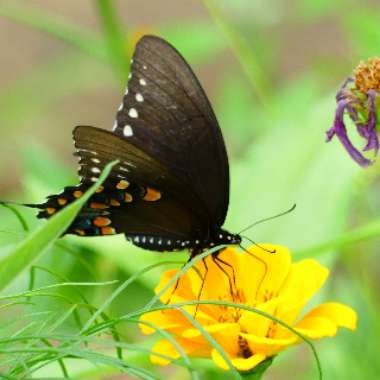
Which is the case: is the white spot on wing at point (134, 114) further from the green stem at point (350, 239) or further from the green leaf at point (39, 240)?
the green leaf at point (39, 240)

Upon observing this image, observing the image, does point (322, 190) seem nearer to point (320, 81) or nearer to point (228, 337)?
point (228, 337)

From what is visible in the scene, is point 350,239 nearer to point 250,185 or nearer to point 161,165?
point 161,165

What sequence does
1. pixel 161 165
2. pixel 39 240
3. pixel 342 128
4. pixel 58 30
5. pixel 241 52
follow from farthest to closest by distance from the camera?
1. pixel 241 52
2. pixel 58 30
3. pixel 161 165
4. pixel 342 128
5. pixel 39 240

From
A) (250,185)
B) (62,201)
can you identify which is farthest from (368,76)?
(250,185)

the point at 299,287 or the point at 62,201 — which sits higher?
the point at 62,201

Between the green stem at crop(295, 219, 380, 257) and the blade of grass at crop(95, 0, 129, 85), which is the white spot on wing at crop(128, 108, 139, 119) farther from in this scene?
the blade of grass at crop(95, 0, 129, 85)

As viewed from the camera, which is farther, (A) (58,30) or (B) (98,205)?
(A) (58,30)

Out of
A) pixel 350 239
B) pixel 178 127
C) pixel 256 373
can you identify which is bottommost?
pixel 256 373

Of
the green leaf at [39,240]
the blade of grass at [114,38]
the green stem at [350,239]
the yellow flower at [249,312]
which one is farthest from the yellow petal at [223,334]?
the blade of grass at [114,38]
